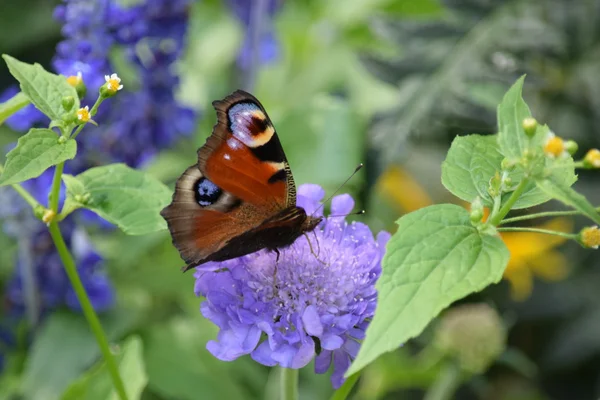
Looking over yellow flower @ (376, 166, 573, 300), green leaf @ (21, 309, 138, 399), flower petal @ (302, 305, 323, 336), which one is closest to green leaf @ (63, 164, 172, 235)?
flower petal @ (302, 305, 323, 336)

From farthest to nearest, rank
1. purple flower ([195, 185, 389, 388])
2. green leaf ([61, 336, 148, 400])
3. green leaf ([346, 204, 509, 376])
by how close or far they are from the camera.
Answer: green leaf ([61, 336, 148, 400]), purple flower ([195, 185, 389, 388]), green leaf ([346, 204, 509, 376])

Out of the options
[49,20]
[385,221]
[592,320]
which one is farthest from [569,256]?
[49,20]

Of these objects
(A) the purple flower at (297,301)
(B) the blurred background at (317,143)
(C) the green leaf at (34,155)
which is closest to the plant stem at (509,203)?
(A) the purple flower at (297,301)

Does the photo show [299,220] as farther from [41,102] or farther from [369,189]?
[369,189]

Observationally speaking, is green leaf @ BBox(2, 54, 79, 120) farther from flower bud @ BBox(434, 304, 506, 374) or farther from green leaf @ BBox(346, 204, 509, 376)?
flower bud @ BBox(434, 304, 506, 374)

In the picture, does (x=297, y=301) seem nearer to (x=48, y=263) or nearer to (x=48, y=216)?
(x=48, y=216)

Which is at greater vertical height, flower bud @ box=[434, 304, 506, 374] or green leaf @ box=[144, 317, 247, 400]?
flower bud @ box=[434, 304, 506, 374]

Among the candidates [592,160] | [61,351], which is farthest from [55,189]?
[61,351]
